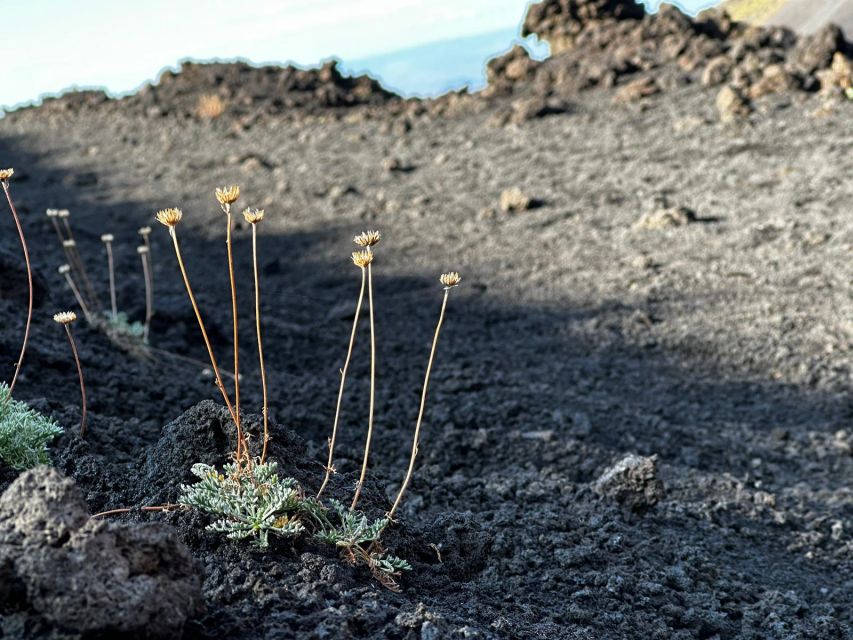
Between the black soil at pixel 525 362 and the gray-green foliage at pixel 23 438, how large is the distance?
10 centimetres

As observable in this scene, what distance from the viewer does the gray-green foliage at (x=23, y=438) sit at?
2514 mm

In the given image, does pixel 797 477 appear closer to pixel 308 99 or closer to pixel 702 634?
pixel 702 634

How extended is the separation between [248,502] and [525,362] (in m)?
3.13

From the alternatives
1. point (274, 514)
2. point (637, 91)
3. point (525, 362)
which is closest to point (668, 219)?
point (525, 362)

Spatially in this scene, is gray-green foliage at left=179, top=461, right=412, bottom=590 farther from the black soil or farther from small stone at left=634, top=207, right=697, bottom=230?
small stone at left=634, top=207, right=697, bottom=230

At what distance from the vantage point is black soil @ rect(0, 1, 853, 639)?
2.48 m

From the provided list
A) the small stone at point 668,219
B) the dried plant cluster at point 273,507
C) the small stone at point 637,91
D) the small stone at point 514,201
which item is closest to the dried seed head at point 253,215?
the dried plant cluster at point 273,507

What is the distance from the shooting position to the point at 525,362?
515 centimetres

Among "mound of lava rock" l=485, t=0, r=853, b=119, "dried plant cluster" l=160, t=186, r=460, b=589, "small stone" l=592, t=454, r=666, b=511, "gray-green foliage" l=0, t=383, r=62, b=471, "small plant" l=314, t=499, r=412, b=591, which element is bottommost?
"small stone" l=592, t=454, r=666, b=511

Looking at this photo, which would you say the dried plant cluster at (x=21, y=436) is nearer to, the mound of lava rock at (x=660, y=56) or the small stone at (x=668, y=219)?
the small stone at (x=668, y=219)

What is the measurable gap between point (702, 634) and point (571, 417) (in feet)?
6.24

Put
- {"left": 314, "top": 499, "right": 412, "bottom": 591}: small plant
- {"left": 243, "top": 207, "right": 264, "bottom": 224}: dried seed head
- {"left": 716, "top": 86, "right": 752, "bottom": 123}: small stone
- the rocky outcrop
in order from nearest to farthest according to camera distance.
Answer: the rocky outcrop → {"left": 243, "top": 207, "right": 264, "bottom": 224}: dried seed head → {"left": 314, "top": 499, "right": 412, "bottom": 591}: small plant → {"left": 716, "top": 86, "right": 752, "bottom": 123}: small stone

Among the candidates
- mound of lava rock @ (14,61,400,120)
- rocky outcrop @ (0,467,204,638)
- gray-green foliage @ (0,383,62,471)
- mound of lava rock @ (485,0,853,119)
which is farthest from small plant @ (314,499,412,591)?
mound of lava rock @ (14,61,400,120)

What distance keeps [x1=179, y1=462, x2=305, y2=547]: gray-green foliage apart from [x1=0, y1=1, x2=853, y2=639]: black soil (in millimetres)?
55
